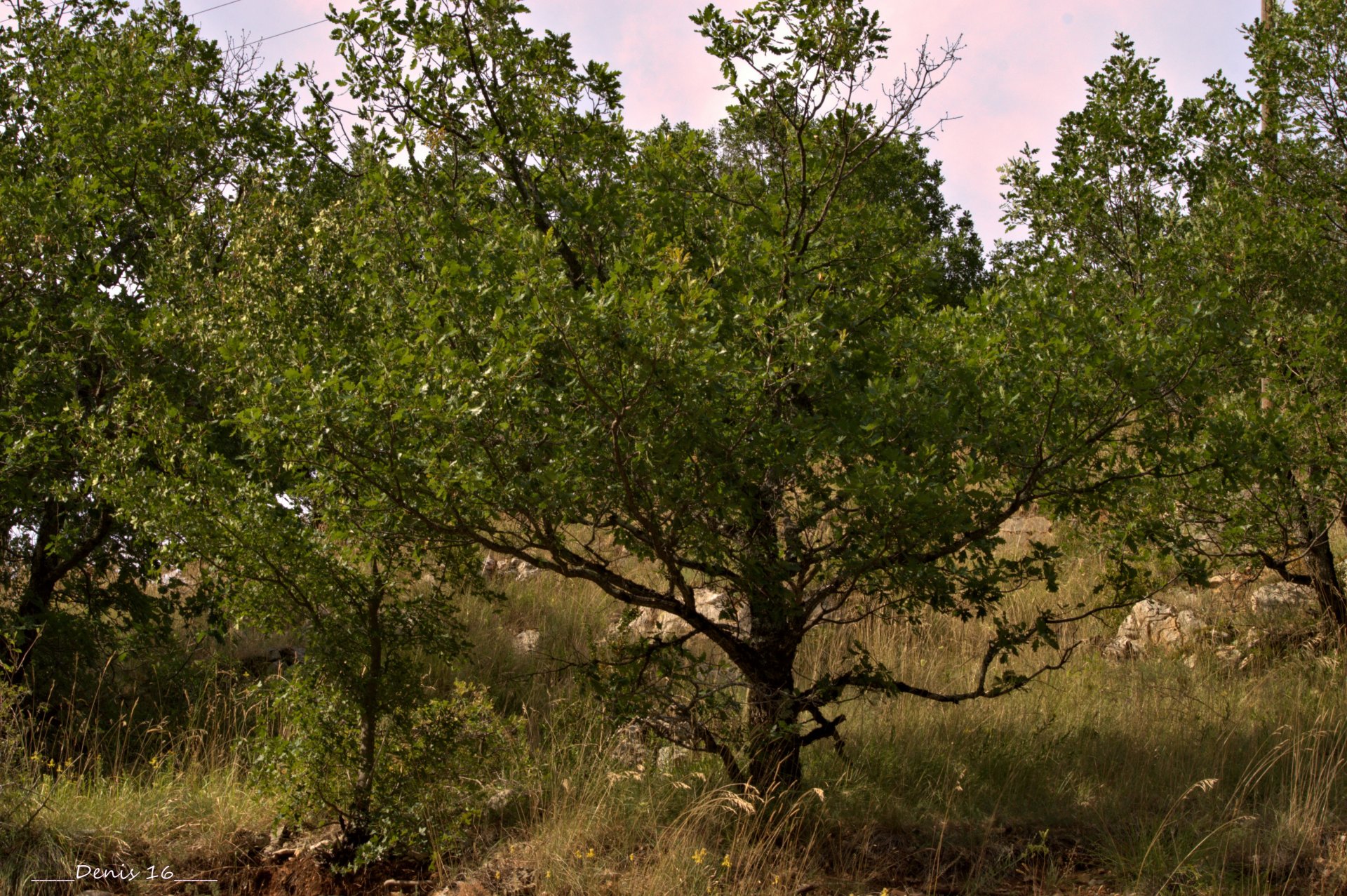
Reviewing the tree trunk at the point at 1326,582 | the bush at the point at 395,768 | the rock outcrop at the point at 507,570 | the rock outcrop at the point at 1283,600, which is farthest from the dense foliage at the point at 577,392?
the rock outcrop at the point at 507,570

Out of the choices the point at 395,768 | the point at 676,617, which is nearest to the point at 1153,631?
the point at 676,617

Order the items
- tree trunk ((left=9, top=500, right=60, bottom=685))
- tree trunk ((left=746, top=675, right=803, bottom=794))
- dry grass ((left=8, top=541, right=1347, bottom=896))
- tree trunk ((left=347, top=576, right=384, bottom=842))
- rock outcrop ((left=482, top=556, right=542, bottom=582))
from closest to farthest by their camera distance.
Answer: dry grass ((left=8, top=541, right=1347, bottom=896)), tree trunk ((left=347, top=576, right=384, bottom=842)), tree trunk ((left=746, top=675, right=803, bottom=794)), tree trunk ((left=9, top=500, right=60, bottom=685)), rock outcrop ((left=482, top=556, right=542, bottom=582))

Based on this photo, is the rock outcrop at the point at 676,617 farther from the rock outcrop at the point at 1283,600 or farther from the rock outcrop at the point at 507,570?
the rock outcrop at the point at 1283,600

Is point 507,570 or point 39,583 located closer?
point 39,583

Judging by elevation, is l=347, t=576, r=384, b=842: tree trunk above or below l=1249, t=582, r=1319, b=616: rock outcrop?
below

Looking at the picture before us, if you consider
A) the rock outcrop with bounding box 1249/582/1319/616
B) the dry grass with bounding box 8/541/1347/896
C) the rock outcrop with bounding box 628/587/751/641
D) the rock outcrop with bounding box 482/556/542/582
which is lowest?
the dry grass with bounding box 8/541/1347/896

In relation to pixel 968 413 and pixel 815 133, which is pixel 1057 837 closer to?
pixel 968 413

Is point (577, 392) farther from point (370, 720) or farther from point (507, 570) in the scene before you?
point (507, 570)

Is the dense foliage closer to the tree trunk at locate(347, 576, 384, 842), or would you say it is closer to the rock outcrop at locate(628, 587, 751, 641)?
the tree trunk at locate(347, 576, 384, 842)

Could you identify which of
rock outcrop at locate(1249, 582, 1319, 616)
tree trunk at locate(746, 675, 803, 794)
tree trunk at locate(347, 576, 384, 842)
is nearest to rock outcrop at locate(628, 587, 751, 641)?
tree trunk at locate(746, 675, 803, 794)

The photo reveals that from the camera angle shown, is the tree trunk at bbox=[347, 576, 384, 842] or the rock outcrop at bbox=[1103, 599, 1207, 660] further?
the rock outcrop at bbox=[1103, 599, 1207, 660]

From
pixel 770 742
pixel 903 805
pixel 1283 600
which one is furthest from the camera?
pixel 1283 600

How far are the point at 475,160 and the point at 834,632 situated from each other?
211 inches

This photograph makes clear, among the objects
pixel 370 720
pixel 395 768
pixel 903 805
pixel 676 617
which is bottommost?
pixel 903 805
